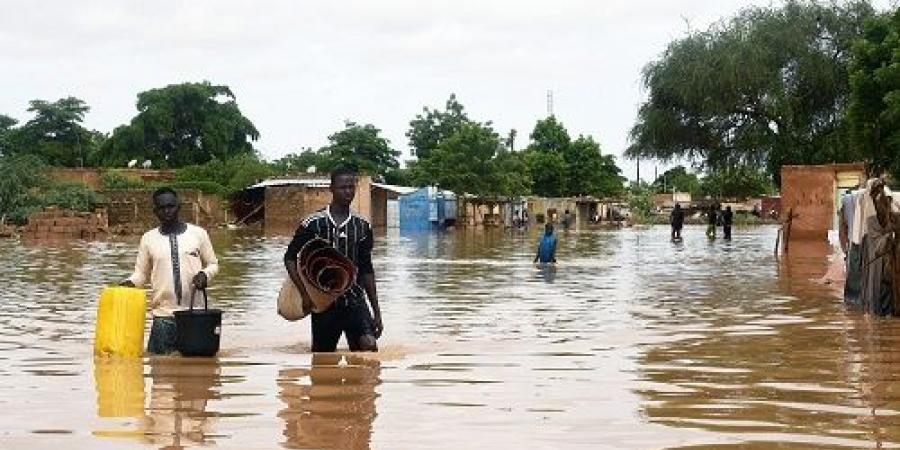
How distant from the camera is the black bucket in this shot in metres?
8.87

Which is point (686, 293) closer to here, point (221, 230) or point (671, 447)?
point (671, 447)

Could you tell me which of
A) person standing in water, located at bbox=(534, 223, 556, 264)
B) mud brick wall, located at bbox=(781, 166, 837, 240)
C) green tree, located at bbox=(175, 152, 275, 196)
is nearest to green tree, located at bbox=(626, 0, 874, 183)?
mud brick wall, located at bbox=(781, 166, 837, 240)

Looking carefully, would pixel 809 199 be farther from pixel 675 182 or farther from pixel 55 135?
pixel 675 182

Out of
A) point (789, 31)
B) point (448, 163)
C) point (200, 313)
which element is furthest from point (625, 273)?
point (448, 163)

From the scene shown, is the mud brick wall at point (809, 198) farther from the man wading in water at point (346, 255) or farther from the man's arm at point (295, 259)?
the man's arm at point (295, 259)

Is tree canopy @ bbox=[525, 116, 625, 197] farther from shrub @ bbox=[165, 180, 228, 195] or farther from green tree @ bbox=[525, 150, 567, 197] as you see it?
shrub @ bbox=[165, 180, 228, 195]

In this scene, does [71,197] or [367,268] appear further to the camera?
[71,197]

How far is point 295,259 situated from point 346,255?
35 cm

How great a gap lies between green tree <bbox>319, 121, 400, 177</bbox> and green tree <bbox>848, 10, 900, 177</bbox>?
56.2 m

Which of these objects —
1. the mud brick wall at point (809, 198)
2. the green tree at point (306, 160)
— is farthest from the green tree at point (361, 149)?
the mud brick wall at point (809, 198)

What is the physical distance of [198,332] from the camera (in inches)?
352

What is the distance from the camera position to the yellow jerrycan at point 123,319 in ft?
29.6

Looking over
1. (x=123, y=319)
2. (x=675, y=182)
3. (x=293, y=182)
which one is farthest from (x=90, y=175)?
(x=675, y=182)

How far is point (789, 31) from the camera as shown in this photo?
4344cm
